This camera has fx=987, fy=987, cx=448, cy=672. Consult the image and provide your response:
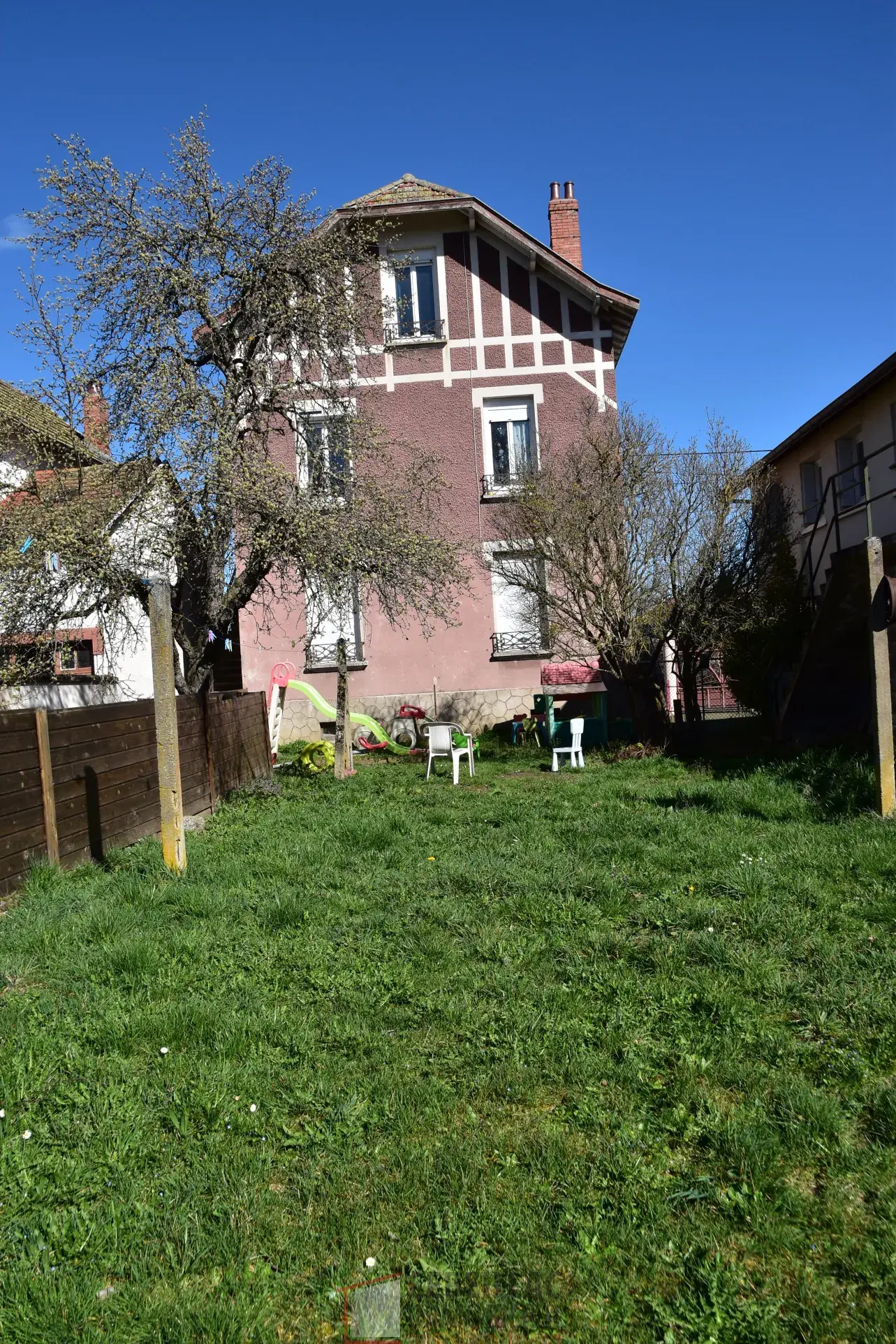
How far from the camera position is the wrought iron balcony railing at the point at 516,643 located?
19047mm

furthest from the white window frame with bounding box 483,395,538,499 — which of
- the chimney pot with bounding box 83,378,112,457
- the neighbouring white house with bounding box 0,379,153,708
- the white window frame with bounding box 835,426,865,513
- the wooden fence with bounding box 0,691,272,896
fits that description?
the wooden fence with bounding box 0,691,272,896

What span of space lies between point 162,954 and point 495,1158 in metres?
2.57

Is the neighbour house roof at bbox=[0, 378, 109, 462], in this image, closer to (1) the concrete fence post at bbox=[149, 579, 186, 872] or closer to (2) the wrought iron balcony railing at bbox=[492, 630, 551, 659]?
(1) the concrete fence post at bbox=[149, 579, 186, 872]

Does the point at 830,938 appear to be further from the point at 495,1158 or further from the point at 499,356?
the point at 499,356

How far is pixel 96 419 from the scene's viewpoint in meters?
10.9

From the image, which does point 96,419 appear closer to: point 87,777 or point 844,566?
point 87,777

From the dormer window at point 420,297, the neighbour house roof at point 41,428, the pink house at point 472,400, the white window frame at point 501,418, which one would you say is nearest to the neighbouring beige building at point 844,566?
the pink house at point 472,400

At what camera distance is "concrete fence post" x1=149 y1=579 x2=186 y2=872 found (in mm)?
7125

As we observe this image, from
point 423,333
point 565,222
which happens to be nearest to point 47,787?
point 423,333

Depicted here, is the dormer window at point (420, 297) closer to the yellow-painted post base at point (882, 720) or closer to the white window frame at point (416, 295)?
the white window frame at point (416, 295)

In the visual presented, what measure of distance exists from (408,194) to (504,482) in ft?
22.2

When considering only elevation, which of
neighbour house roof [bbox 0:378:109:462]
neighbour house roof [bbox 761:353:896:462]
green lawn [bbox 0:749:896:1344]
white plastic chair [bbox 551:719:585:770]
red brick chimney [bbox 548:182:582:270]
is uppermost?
red brick chimney [bbox 548:182:582:270]

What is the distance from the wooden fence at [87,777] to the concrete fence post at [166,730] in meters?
0.77

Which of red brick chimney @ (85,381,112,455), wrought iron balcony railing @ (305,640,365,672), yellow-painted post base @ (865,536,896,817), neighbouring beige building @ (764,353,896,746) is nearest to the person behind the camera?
yellow-painted post base @ (865,536,896,817)
